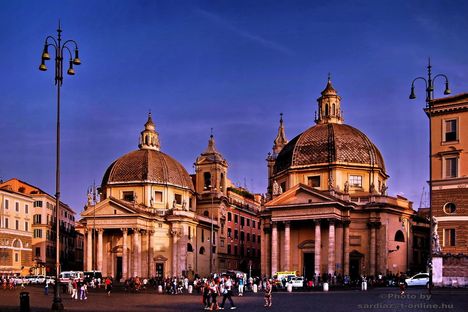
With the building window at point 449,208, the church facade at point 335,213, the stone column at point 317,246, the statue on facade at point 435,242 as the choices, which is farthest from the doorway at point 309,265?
the statue on facade at point 435,242

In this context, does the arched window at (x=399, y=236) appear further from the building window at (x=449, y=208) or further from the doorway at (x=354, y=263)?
the building window at (x=449, y=208)

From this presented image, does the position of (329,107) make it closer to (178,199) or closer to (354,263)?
(354,263)

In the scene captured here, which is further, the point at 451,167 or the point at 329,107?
the point at 329,107

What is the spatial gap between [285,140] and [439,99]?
55753mm

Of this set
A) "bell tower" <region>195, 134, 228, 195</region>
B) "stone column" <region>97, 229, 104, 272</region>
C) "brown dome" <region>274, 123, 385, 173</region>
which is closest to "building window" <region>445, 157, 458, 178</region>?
"brown dome" <region>274, 123, 385, 173</region>

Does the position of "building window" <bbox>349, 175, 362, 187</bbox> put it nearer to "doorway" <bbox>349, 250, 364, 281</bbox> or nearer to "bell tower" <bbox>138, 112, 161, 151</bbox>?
"doorway" <bbox>349, 250, 364, 281</bbox>

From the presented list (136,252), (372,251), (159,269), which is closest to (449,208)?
(372,251)

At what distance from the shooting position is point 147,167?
8600cm

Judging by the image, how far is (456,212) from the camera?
163ft

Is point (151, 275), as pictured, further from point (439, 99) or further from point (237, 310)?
point (237, 310)

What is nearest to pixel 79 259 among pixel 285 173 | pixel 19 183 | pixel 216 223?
pixel 19 183

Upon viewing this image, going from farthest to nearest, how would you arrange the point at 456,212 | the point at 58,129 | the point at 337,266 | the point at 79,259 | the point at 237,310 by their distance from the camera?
1. the point at 79,259
2. the point at 337,266
3. the point at 456,212
4. the point at 237,310
5. the point at 58,129

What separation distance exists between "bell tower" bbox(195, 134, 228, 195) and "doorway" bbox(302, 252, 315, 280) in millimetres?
27055

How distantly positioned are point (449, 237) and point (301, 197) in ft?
74.8
